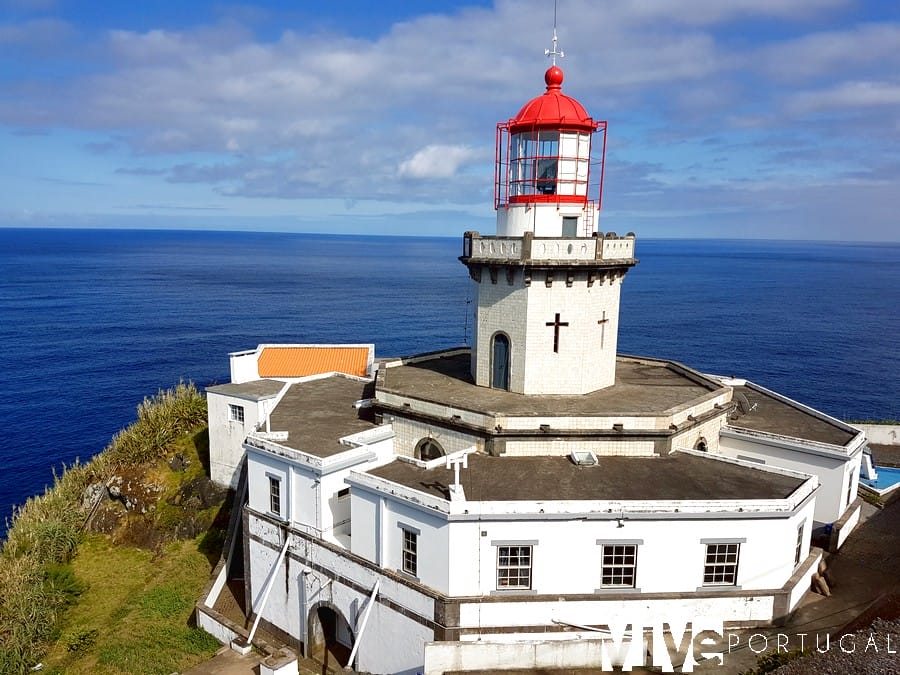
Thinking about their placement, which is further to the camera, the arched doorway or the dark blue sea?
the dark blue sea

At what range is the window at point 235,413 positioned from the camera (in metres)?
31.5

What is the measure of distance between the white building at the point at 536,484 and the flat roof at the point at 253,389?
3554mm

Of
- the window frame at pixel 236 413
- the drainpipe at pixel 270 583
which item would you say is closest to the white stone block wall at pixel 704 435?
the drainpipe at pixel 270 583

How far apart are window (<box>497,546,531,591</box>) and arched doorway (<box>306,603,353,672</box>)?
6881mm

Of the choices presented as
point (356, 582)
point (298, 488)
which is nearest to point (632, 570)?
point (356, 582)

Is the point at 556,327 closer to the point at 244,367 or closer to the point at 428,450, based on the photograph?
the point at 428,450

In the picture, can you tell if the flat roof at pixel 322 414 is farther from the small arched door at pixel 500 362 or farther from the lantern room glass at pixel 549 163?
the lantern room glass at pixel 549 163

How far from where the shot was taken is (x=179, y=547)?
31016mm

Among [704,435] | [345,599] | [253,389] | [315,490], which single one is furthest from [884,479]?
[253,389]

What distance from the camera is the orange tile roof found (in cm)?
3541

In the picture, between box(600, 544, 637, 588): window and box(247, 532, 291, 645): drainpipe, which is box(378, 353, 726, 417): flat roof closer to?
box(600, 544, 637, 588): window

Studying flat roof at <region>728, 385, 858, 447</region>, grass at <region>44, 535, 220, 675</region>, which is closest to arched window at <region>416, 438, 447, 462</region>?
grass at <region>44, 535, 220, 675</region>

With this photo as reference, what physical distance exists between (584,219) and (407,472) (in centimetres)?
1148

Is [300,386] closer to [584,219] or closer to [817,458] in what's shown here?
[584,219]
